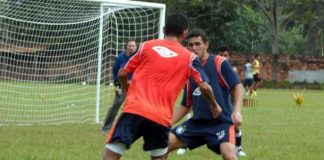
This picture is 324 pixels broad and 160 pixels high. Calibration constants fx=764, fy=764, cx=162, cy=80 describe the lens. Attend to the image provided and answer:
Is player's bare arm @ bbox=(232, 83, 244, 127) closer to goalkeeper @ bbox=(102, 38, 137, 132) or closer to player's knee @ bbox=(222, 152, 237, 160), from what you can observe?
player's knee @ bbox=(222, 152, 237, 160)

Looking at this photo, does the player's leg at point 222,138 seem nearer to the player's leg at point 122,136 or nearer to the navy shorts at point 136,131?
the navy shorts at point 136,131

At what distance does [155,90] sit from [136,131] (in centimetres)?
40

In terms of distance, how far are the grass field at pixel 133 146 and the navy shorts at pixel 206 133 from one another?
275cm

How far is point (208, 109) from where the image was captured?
8.01m

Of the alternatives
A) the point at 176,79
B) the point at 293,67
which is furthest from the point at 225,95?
the point at 293,67

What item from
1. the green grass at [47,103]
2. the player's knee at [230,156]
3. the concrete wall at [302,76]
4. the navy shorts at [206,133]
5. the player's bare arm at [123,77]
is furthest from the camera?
the concrete wall at [302,76]

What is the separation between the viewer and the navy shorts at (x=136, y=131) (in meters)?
6.64

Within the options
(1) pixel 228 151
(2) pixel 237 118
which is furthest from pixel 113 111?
(2) pixel 237 118

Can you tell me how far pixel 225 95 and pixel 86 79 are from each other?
1117 centimetres

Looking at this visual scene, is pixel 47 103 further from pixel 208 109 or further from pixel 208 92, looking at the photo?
pixel 208 92

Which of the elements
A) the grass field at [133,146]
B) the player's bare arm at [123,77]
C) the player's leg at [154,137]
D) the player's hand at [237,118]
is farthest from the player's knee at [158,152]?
the grass field at [133,146]

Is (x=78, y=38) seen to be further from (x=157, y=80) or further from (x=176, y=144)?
(x=157, y=80)

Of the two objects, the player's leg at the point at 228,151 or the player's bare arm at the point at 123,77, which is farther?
the player's leg at the point at 228,151

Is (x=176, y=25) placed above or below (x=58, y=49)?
above
